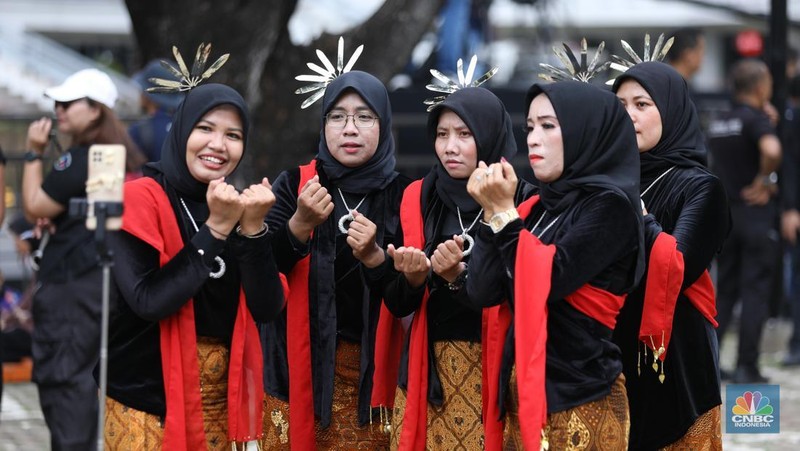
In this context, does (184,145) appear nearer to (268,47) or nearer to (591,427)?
(591,427)

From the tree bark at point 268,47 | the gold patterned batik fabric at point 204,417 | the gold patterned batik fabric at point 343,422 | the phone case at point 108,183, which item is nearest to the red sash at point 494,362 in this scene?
the gold patterned batik fabric at point 343,422

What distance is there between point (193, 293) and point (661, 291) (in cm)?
173

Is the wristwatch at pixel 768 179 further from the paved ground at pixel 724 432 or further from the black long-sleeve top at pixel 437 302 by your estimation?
the black long-sleeve top at pixel 437 302

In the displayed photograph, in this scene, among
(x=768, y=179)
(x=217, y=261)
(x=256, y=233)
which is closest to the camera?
(x=256, y=233)

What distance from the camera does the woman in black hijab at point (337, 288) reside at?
5.18 m

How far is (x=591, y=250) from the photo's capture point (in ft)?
13.6

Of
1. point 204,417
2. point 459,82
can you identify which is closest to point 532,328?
point 204,417

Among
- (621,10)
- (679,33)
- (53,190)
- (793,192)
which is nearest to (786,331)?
(793,192)

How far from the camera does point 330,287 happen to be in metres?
5.21

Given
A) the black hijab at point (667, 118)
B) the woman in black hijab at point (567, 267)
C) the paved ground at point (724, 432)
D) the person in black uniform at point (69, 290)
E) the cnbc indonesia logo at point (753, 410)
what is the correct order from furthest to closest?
the paved ground at point (724, 432) < the person in black uniform at point (69, 290) < the cnbc indonesia logo at point (753, 410) < the black hijab at point (667, 118) < the woman in black hijab at point (567, 267)

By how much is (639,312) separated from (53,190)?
3017mm

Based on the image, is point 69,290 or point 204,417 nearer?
point 204,417

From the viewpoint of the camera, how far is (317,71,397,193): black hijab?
520 cm

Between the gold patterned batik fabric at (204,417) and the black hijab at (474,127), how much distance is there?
1.06 metres
